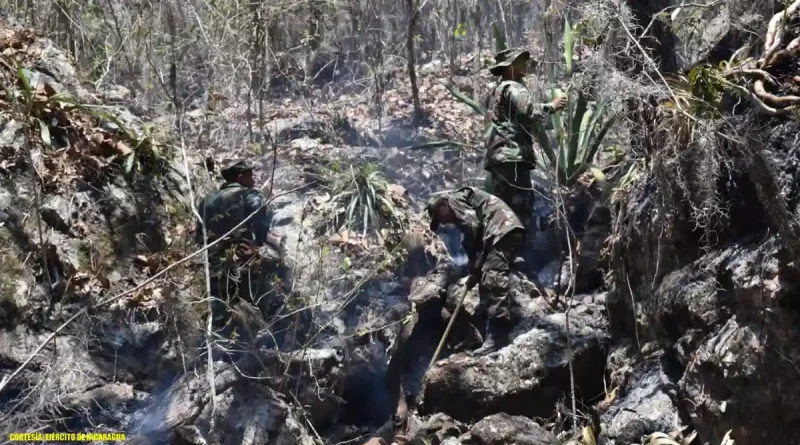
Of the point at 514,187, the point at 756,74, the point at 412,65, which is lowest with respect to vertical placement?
the point at 514,187

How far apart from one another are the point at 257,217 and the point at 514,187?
2.05 metres

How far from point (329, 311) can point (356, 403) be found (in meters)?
0.77

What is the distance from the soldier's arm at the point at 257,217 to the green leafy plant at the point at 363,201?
1.24 meters

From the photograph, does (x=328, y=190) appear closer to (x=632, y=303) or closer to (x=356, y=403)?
(x=356, y=403)

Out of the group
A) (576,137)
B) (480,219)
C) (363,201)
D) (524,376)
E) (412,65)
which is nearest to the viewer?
(524,376)

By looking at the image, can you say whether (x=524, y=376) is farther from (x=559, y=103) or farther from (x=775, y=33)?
(x=775, y=33)

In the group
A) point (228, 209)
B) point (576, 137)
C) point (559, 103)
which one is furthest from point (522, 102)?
point (228, 209)

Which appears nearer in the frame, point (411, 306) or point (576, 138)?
point (411, 306)

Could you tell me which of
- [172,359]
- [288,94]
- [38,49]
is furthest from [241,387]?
[288,94]

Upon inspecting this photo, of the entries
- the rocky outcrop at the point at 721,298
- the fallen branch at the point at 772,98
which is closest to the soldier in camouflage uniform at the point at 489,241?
the rocky outcrop at the point at 721,298

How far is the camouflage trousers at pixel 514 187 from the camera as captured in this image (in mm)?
5996

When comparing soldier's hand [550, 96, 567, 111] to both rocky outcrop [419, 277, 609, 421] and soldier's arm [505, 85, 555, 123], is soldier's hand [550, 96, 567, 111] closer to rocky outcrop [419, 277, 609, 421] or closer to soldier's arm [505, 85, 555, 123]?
soldier's arm [505, 85, 555, 123]

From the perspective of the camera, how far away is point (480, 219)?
5.63m

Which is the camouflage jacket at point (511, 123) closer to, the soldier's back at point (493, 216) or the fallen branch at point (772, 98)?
the soldier's back at point (493, 216)
